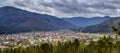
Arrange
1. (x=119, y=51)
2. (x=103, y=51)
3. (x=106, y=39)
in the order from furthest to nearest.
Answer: (x=106, y=39) < (x=103, y=51) < (x=119, y=51)

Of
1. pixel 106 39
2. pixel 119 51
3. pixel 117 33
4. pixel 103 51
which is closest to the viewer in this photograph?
pixel 119 51

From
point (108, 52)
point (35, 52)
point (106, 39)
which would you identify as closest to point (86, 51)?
point (108, 52)

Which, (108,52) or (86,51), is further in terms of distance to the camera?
(86,51)

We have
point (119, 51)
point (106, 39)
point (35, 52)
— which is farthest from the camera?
point (106, 39)

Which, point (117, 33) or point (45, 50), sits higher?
point (117, 33)

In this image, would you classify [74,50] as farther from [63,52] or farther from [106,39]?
[106,39]

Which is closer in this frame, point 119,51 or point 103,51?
point 119,51

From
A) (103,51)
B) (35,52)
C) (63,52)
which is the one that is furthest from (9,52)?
(103,51)

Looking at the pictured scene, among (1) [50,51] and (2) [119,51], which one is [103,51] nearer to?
(2) [119,51]

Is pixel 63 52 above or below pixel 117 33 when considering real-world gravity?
below
